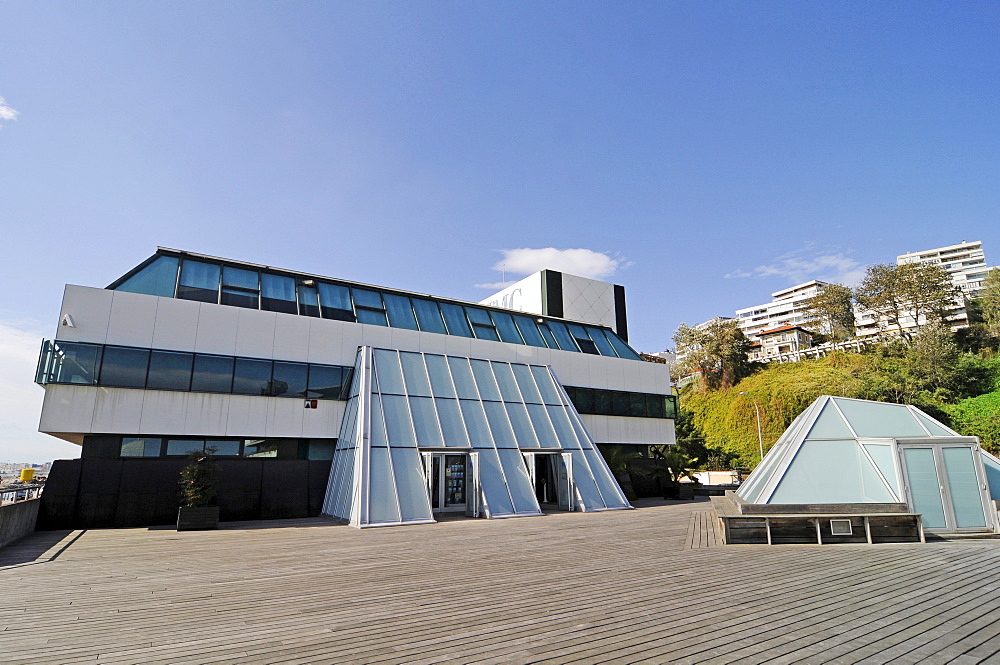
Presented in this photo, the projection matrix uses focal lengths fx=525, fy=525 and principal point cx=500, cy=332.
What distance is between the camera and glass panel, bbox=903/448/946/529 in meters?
12.0

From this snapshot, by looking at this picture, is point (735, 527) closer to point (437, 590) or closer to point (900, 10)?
point (437, 590)

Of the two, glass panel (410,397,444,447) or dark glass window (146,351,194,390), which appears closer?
dark glass window (146,351,194,390)

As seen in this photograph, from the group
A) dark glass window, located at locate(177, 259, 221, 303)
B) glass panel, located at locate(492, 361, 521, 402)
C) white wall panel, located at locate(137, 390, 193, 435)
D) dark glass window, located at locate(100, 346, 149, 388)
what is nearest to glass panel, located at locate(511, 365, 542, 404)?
glass panel, located at locate(492, 361, 521, 402)

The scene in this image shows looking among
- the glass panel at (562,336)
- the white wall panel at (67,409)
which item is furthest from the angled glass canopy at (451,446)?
the white wall panel at (67,409)

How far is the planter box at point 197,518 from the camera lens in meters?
14.0

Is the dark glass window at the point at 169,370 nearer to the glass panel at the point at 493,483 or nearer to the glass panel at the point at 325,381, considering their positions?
the glass panel at the point at 325,381

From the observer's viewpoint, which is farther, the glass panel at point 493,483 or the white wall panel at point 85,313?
the glass panel at point 493,483

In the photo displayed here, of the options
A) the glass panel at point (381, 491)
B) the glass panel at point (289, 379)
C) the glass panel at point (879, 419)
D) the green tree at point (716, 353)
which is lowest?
the glass panel at point (381, 491)

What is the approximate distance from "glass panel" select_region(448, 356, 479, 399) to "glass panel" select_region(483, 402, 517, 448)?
699 millimetres

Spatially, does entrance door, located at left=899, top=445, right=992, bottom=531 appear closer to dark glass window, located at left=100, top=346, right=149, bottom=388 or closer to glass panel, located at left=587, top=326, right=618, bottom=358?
glass panel, located at left=587, top=326, right=618, bottom=358

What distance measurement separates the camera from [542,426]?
19.3 m

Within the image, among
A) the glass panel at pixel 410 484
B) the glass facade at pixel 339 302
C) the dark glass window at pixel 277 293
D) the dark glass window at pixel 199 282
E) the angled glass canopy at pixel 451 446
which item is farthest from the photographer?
the dark glass window at pixel 277 293

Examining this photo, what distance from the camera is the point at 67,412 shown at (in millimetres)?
15125

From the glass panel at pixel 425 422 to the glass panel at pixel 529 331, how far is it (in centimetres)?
786
